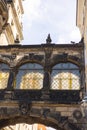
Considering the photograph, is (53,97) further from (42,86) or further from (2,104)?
(2,104)

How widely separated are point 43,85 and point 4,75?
2685 mm

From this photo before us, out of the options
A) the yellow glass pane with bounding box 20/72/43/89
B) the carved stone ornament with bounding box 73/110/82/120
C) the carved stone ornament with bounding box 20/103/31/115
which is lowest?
the carved stone ornament with bounding box 73/110/82/120

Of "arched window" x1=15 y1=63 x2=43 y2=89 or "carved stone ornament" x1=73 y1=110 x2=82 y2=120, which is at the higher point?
"arched window" x1=15 y1=63 x2=43 y2=89

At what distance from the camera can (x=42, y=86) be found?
1919cm

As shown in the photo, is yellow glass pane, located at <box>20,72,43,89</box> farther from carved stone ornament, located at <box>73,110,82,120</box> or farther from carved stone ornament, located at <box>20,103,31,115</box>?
carved stone ornament, located at <box>73,110,82,120</box>

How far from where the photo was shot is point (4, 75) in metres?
20.0

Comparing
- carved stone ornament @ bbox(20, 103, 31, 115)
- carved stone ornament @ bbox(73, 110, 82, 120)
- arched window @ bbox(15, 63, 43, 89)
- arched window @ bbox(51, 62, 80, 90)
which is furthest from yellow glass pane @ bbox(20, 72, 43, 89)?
carved stone ornament @ bbox(73, 110, 82, 120)

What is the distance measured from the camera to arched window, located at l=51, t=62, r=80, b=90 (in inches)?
750

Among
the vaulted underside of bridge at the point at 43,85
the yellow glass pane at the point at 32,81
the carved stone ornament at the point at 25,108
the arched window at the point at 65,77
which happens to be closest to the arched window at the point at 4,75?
the vaulted underside of bridge at the point at 43,85

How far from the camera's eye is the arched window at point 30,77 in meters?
19.4

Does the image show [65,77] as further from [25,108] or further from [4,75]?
[4,75]

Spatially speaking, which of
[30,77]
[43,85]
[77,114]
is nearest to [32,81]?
[30,77]

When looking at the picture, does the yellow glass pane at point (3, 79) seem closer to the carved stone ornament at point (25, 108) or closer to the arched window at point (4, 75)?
the arched window at point (4, 75)

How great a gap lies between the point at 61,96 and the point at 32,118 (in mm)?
2163
